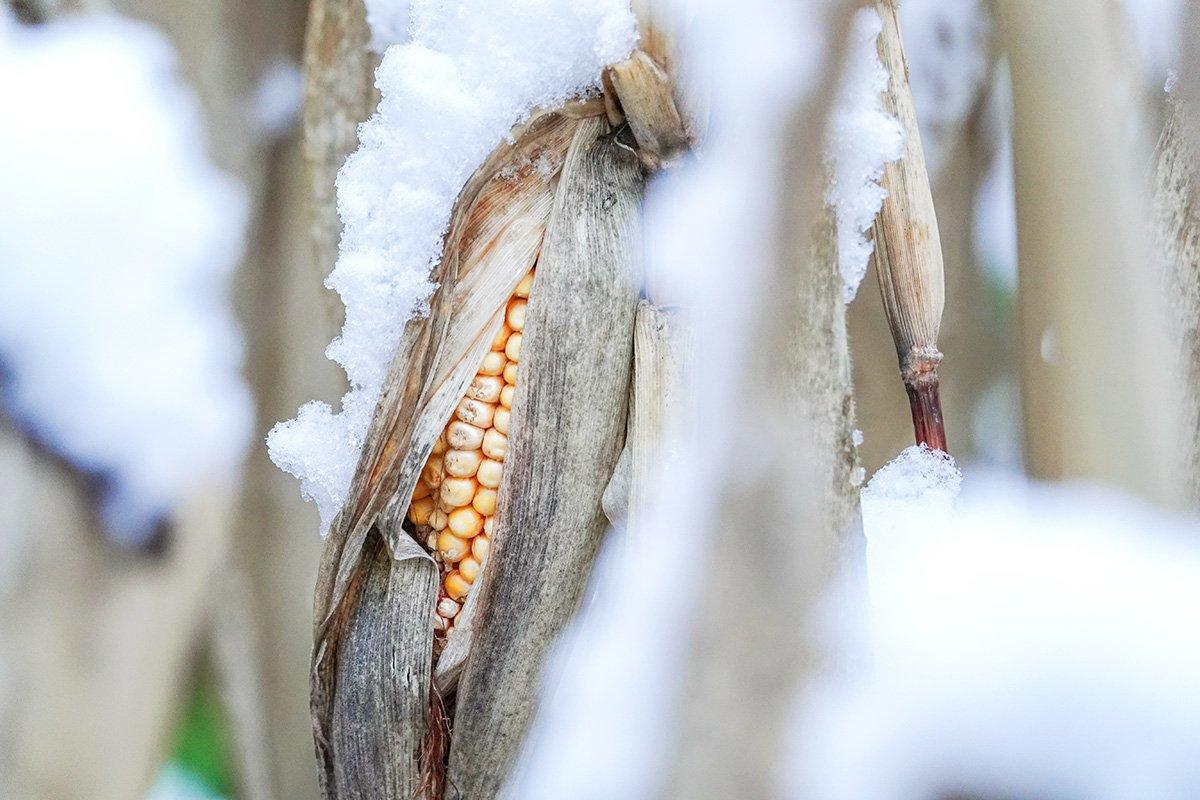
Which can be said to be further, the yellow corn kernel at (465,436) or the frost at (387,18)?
the frost at (387,18)

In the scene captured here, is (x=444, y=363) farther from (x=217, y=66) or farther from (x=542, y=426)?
(x=217, y=66)

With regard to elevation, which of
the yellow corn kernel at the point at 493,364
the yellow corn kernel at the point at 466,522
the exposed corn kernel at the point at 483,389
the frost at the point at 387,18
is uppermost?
the frost at the point at 387,18

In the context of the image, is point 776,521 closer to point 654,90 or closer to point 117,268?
point 654,90

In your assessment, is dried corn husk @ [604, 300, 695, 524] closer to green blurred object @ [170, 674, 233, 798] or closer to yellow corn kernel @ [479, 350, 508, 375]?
yellow corn kernel @ [479, 350, 508, 375]

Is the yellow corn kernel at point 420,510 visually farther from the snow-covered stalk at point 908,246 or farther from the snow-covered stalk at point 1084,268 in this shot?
the snow-covered stalk at point 1084,268

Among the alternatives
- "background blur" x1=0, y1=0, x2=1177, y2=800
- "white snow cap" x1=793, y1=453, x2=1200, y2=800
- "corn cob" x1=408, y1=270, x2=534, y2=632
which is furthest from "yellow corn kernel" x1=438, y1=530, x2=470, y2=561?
"background blur" x1=0, y1=0, x2=1177, y2=800

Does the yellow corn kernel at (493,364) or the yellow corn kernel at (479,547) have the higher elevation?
the yellow corn kernel at (493,364)

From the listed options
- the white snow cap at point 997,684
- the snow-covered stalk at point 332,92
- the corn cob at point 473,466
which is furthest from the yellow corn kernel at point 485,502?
the snow-covered stalk at point 332,92
